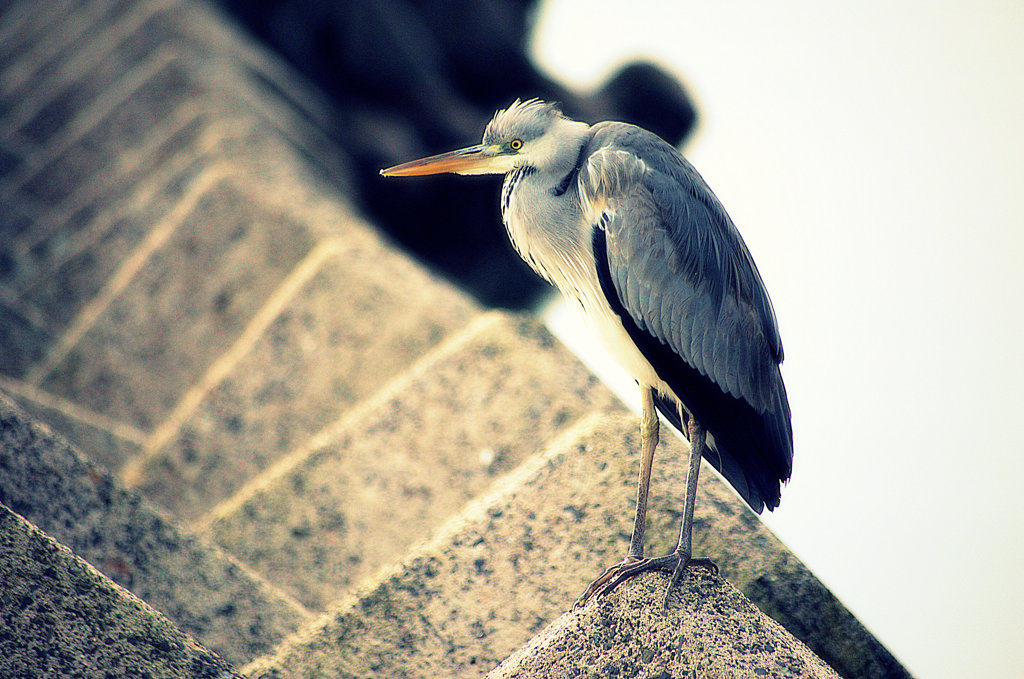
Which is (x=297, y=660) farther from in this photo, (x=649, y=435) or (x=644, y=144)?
(x=644, y=144)

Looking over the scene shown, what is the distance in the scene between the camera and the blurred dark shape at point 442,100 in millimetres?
7461

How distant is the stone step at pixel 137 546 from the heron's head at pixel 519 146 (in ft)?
4.25

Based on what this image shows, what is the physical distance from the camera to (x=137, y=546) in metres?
2.84

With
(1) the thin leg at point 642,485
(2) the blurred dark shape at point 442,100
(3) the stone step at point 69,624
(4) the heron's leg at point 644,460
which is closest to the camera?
(3) the stone step at point 69,624

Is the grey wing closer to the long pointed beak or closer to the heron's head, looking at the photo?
the heron's head

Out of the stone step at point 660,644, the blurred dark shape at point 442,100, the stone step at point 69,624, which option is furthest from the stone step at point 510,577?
the blurred dark shape at point 442,100

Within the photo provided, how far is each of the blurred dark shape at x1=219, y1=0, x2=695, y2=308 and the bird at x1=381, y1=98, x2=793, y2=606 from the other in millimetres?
4488

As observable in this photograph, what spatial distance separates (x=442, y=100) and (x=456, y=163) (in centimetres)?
522

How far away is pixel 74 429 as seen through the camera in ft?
14.0

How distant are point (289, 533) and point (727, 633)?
2087mm

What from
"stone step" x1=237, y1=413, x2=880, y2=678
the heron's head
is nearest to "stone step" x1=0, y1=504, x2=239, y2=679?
"stone step" x1=237, y1=413, x2=880, y2=678

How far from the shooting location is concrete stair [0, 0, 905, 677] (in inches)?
89.0

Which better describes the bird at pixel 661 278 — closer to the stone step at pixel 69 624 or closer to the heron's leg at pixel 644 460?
the heron's leg at pixel 644 460

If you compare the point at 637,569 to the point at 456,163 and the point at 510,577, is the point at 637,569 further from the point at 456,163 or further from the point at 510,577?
the point at 456,163
